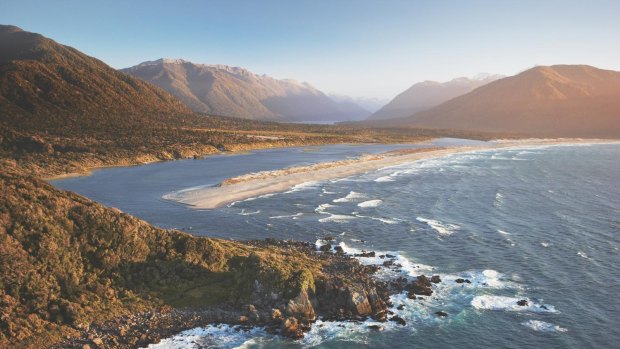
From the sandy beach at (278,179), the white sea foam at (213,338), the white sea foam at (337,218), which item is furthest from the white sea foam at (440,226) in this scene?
the white sea foam at (213,338)

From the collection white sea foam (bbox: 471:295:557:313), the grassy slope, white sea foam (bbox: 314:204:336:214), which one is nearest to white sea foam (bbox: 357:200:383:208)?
white sea foam (bbox: 314:204:336:214)

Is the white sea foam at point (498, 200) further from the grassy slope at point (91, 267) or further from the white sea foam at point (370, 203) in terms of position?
the grassy slope at point (91, 267)

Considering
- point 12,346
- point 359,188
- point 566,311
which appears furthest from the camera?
point 359,188

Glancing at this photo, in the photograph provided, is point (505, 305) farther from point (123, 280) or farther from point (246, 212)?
point (246, 212)

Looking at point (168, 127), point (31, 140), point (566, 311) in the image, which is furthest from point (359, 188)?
point (168, 127)

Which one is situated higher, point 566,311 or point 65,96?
point 65,96

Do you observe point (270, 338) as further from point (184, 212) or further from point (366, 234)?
point (184, 212)
